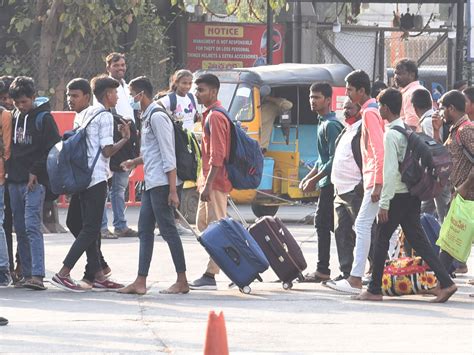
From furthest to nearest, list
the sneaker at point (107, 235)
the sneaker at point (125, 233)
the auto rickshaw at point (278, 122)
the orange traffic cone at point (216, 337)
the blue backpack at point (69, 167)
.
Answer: the auto rickshaw at point (278, 122)
the sneaker at point (125, 233)
the sneaker at point (107, 235)
the blue backpack at point (69, 167)
the orange traffic cone at point (216, 337)

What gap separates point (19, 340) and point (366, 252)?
10.5ft

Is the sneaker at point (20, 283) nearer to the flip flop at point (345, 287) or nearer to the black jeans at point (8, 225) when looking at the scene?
the black jeans at point (8, 225)

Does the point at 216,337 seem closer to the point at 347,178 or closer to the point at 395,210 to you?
the point at 395,210

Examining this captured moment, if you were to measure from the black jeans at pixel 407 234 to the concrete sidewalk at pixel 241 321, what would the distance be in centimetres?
27

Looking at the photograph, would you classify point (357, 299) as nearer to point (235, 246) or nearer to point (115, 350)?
point (235, 246)

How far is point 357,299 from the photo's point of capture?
1039cm

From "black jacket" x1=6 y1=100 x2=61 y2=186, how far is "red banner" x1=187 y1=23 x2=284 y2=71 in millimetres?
15116

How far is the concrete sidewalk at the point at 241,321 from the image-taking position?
8.37 metres

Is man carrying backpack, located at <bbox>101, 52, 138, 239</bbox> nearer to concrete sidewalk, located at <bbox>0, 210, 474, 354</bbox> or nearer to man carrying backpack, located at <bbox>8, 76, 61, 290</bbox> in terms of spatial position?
concrete sidewalk, located at <bbox>0, 210, 474, 354</bbox>

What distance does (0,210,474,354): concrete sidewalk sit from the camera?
8.37m

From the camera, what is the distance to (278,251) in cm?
1105

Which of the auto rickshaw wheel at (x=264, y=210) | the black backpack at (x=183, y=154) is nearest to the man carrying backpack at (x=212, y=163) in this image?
the black backpack at (x=183, y=154)

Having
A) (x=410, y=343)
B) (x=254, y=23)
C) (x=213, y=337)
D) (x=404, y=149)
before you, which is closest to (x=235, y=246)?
(x=404, y=149)

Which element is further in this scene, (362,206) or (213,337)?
(362,206)
